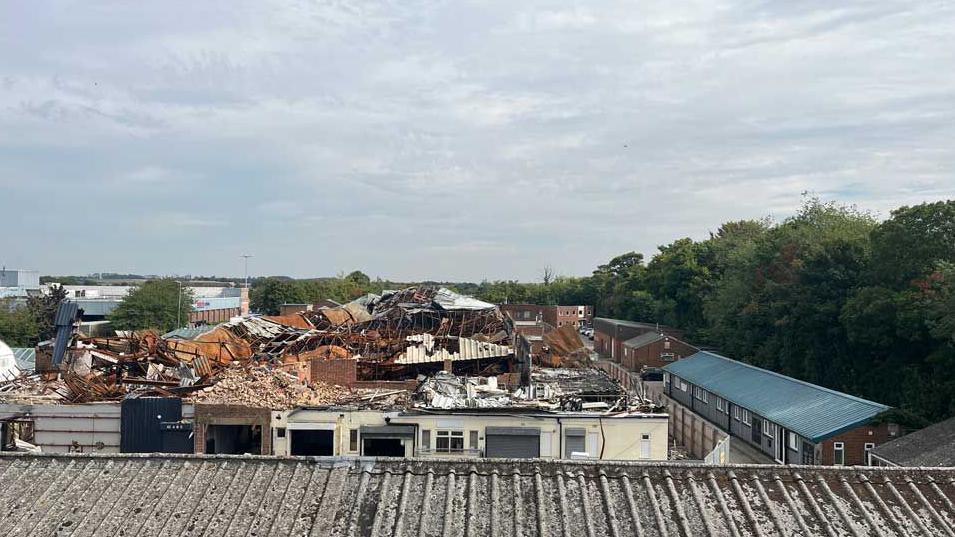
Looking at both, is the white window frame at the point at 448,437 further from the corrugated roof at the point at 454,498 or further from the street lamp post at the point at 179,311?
the street lamp post at the point at 179,311

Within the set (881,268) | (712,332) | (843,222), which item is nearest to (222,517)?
(881,268)

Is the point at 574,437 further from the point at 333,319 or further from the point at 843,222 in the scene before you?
the point at 843,222

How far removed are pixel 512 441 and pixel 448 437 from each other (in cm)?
176

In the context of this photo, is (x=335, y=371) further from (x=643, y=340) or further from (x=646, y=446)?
(x=643, y=340)

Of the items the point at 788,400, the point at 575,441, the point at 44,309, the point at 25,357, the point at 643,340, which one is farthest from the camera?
the point at 44,309

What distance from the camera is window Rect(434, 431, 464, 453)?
66.2 feet

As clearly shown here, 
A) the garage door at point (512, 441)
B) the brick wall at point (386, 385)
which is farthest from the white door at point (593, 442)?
the brick wall at point (386, 385)

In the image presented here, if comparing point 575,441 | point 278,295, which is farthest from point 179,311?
point 575,441

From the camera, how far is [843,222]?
168 feet

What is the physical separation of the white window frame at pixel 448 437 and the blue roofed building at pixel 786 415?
38.9 ft

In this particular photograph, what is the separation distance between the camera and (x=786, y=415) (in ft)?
88.7

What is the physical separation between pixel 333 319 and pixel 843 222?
116 ft

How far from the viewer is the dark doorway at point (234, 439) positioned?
20547mm

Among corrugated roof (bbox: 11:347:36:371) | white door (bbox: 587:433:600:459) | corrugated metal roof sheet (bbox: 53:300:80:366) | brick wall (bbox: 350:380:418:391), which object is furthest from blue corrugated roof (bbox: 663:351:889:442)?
corrugated roof (bbox: 11:347:36:371)
